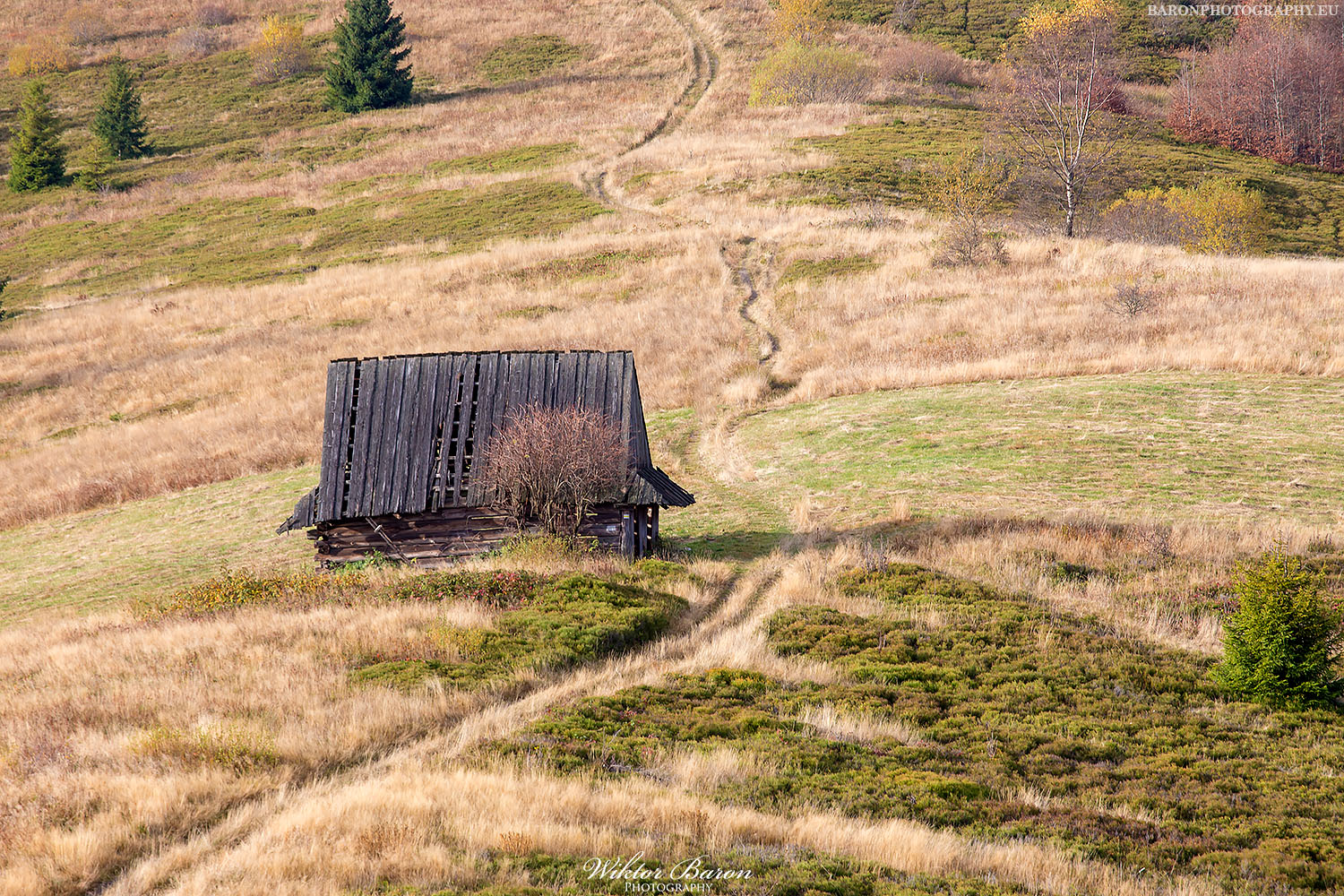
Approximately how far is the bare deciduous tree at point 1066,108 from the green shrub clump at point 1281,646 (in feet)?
130

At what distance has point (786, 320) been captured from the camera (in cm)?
4050

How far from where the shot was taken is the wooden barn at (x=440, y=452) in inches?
808

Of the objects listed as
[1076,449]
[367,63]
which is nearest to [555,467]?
[1076,449]

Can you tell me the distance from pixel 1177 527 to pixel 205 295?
5127cm

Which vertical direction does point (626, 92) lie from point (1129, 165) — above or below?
above

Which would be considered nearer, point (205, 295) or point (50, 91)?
point (205, 295)

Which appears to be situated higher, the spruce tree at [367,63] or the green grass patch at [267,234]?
the spruce tree at [367,63]

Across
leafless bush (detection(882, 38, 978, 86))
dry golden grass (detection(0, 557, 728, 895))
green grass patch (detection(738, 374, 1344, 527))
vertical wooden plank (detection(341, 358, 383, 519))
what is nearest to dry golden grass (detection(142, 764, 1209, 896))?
dry golden grass (detection(0, 557, 728, 895))

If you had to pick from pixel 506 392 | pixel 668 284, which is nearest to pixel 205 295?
pixel 668 284

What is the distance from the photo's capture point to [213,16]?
105 m

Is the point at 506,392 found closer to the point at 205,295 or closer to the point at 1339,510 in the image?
the point at 1339,510

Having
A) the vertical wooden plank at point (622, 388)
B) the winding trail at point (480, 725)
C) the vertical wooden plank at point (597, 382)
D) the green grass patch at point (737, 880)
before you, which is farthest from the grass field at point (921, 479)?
the green grass patch at point (737, 880)

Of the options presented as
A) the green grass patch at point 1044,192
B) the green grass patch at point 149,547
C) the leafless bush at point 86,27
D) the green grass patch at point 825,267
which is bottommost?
the green grass patch at point 149,547

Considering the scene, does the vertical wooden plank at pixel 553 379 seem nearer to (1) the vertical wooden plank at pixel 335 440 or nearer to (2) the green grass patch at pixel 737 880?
(1) the vertical wooden plank at pixel 335 440
